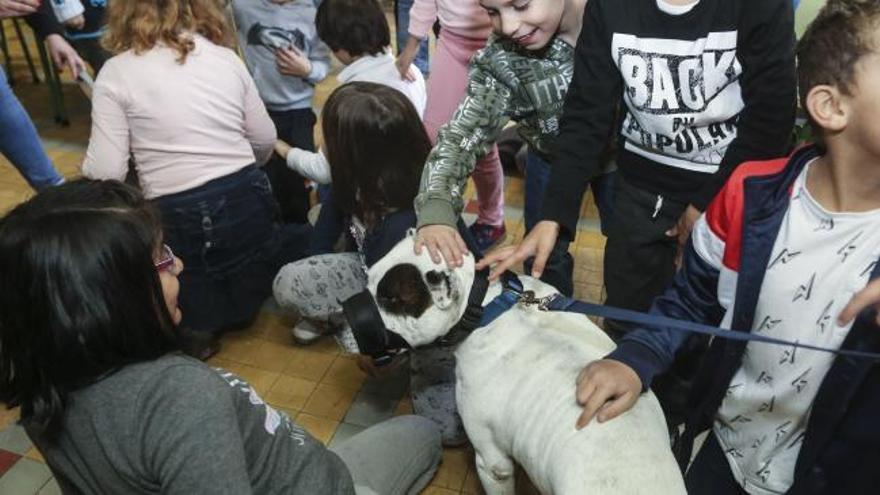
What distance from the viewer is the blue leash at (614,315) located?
3.14ft

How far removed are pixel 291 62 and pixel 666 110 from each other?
5.88ft

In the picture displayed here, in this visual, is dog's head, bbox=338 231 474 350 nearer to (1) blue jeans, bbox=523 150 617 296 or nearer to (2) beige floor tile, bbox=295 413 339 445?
(1) blue jeans, bbox=523 150 617 296

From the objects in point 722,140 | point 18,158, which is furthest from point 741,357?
point 18,158

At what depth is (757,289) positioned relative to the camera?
3.40ft

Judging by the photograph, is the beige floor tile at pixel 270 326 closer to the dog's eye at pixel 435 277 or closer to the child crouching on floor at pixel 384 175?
the child crouching on floor at pixel 384 175

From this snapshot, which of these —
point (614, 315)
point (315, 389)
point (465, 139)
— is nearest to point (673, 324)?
point (614, 315)

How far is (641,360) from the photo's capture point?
1.16 metres

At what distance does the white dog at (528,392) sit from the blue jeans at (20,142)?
180 cm

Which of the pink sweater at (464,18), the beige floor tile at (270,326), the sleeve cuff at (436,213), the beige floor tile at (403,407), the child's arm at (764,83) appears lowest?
the beige floor tile at (270,326)

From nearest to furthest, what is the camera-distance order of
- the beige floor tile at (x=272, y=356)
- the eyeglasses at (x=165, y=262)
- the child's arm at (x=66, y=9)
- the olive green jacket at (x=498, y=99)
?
1. the eyeglasses at (x=165, y=262)
2. the olive green jacket at (x=498, y=99)
3. the beige floor tile at (x=272, y=356)
4. the child's arm at (x=66, y=9)

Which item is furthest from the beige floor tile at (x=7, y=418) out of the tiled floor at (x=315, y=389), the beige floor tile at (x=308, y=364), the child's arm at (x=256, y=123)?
the child's arm at (x=256, y=123)

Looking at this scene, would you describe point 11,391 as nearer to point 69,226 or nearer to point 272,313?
point 69,226

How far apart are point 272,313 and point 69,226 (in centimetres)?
163

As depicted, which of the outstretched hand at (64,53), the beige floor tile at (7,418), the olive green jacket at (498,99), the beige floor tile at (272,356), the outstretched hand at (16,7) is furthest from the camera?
the outstretched hand at (64,53)
